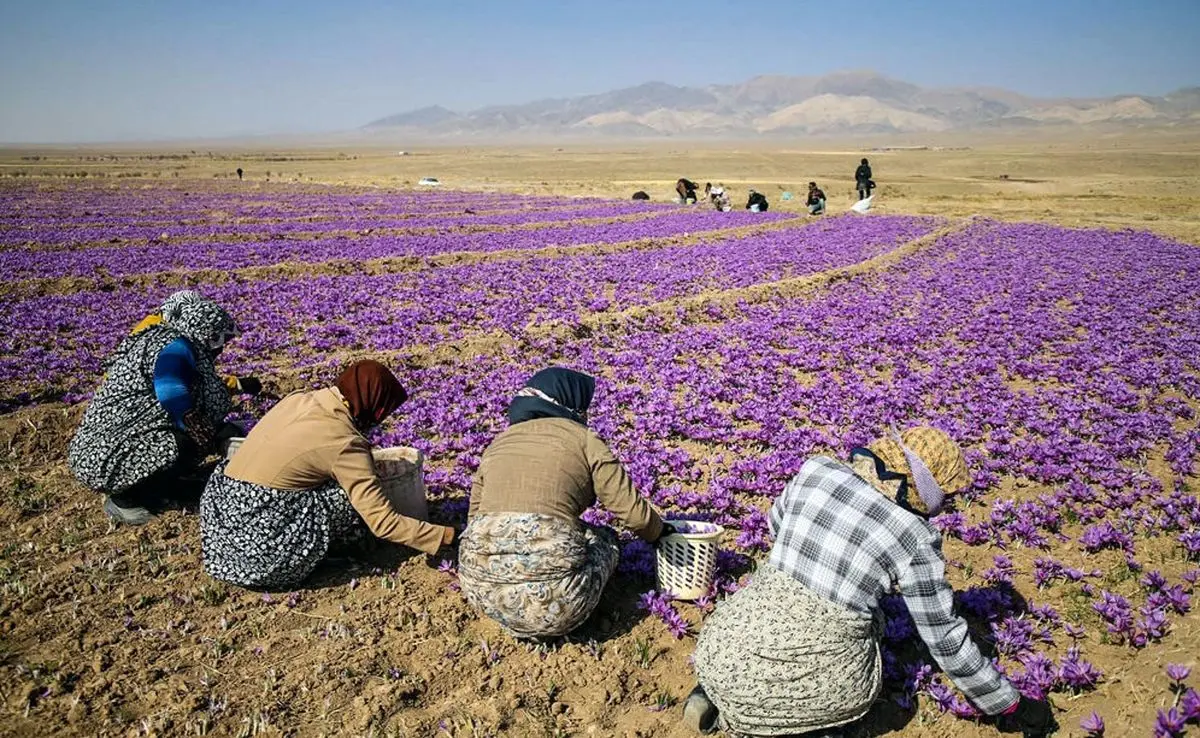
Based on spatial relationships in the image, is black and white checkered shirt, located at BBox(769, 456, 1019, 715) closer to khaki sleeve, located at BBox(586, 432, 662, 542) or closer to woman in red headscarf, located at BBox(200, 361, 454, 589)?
khaki sleeve, located at BBox(586, 432, 662, 542)

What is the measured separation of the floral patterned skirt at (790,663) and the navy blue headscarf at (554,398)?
1.65 metres

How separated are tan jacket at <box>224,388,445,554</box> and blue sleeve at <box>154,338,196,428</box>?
1607 mm

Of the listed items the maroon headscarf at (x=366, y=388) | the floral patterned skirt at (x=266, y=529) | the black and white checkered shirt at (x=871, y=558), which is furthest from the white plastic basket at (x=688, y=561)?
the floral patterned skirt at (x=266, y=529)

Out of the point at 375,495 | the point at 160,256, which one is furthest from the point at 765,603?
the point at 160,256

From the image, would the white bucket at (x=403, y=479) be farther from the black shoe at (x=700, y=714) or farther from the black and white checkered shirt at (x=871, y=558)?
the black and white checkered shirt at (x=871, y=558)

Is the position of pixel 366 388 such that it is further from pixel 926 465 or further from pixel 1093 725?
pixel 1093 725

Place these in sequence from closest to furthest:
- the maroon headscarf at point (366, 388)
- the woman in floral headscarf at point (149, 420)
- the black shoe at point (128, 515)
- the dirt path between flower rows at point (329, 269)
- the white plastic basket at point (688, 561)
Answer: the maroon headscarf at point (366, 388) < the white plastic basket at point (688, 561) < the woman in floral headscarf at point (149, 420) < the black shoe at point (128, 515) < the dirt path between flower rows at point (329, 269)

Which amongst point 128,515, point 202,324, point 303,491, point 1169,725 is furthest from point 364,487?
point 1169,725

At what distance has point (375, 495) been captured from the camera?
4.89 metres

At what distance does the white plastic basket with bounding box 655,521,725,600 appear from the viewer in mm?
5043

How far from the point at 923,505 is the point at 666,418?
5.39 metres

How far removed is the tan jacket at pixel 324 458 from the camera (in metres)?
4.85

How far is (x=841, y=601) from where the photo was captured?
11.9 ft

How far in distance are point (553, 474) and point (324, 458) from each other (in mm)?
1789
